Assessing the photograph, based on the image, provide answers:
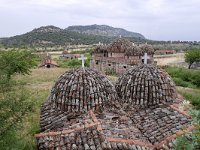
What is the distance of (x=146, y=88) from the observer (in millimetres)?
12117

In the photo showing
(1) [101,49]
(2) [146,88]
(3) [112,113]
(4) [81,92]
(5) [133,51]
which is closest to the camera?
(3) [112,113]

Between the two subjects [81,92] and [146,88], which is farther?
[146,88]

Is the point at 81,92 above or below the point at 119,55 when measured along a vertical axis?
above

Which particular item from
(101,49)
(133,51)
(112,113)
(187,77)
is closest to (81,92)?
(112,113)

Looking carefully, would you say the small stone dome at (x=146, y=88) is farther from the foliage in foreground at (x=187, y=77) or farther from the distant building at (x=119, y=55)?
the foliage in foreground at (x=187, y=77)

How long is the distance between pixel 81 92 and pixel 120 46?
28748mm

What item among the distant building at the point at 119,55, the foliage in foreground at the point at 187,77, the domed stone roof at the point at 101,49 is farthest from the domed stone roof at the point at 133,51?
the foliage in foreground at the point at 187,77

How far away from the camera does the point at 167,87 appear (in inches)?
484

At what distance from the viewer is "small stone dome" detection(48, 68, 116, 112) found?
11.3 metres

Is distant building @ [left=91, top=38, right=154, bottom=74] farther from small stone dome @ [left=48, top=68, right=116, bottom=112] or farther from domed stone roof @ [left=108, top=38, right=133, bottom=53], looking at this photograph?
small stone dome @ [left=48, top=68, right=116, bottom=112]

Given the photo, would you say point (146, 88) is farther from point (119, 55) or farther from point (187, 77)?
point (187, 77)

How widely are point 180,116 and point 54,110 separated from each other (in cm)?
462

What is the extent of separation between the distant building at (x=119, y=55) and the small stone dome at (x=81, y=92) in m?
24.3

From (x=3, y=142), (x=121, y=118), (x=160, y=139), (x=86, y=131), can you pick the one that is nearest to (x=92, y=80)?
(x=121, y=118)
